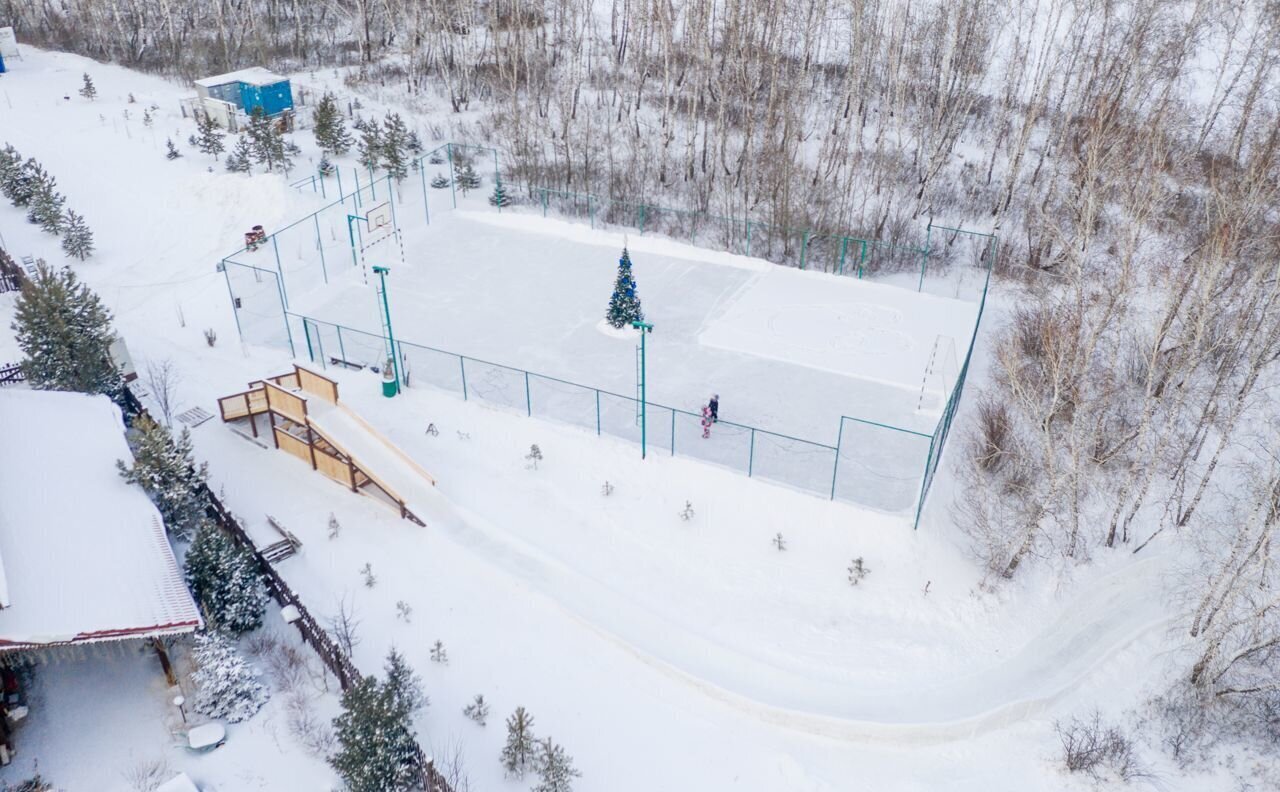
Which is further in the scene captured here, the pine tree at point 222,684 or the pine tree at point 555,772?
the pine tree at point 222,684

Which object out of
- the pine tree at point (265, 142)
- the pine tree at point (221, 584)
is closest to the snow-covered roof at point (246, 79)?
the pine tree at point (265, 142)

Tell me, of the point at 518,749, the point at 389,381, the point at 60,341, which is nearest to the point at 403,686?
the point at 518,749

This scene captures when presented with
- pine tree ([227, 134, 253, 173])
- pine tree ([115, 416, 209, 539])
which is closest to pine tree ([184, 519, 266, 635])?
pine tree ([115, 416, 209, 539])

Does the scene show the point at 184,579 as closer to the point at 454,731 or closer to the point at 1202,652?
the point at 454,731

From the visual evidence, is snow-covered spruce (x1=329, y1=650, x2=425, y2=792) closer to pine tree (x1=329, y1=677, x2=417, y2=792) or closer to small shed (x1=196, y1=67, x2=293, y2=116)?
pine tree (x1=329, y1=677, x2=417, y2=792)

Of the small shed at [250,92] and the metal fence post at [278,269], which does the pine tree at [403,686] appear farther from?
the small shed at [250,92]

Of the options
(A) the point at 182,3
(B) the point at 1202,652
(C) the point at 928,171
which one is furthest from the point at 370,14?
(B) the point at 1202,652
